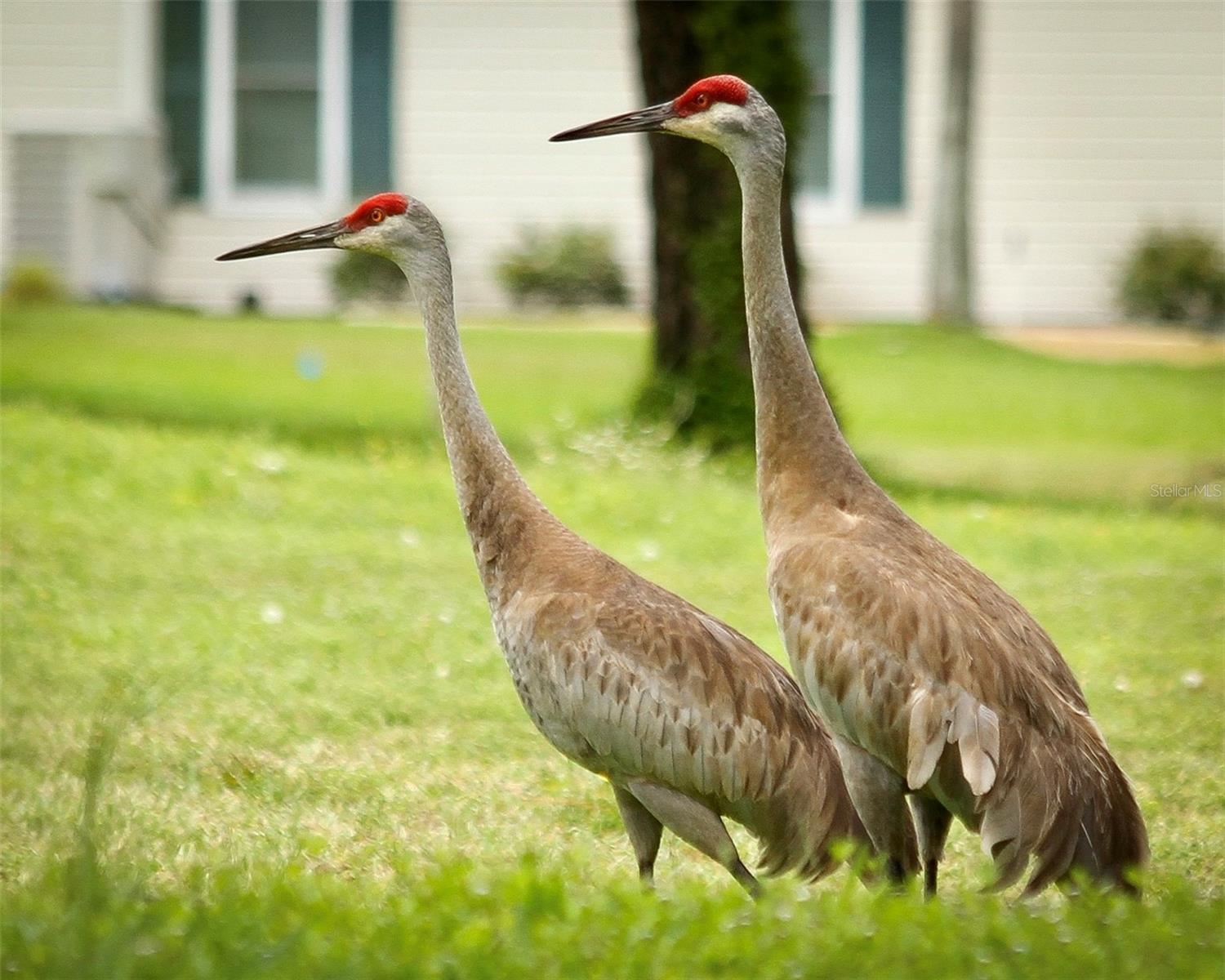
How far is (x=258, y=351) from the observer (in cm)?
1803

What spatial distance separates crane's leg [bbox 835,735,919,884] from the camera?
191 inches

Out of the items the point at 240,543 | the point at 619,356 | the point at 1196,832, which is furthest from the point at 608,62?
the point at 1196,832

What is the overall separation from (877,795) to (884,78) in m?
18.7

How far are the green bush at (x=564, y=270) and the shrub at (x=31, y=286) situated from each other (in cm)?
522

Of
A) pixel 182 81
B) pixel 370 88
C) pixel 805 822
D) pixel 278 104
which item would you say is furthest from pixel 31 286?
pixel 805 822

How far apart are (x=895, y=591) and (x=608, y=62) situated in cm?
1852

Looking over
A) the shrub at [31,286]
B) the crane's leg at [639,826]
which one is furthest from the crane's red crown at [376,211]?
the shrub at [31,286]

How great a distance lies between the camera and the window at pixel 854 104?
2233 cm

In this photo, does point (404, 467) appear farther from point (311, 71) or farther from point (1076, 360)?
point (311, 71)

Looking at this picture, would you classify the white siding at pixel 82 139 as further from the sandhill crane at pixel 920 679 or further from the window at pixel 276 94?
the sandhill crane at pixel 920 679

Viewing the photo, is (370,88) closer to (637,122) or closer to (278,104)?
(278,104)

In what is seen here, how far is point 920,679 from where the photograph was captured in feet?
15.4

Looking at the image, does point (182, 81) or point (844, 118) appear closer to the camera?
point (844, 118)

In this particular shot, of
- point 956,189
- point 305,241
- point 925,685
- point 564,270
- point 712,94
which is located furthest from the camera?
point 564,270
